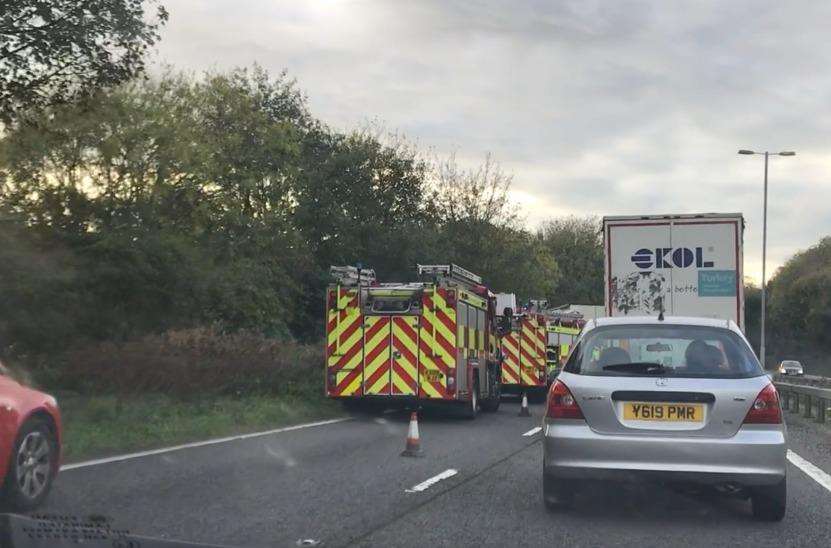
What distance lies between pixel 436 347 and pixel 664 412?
34.5 feet

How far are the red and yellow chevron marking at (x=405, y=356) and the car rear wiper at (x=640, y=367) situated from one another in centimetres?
1022

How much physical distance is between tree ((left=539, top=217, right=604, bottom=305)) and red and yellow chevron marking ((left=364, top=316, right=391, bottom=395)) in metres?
68.0

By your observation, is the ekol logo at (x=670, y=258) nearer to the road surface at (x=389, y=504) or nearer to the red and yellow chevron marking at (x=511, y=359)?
the road surface at (x=389, y=504)

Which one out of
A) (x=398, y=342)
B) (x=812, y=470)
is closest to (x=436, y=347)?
(x=398, y=342)

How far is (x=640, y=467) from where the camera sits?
24.4 ft

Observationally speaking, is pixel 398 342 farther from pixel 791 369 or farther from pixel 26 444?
pixel 791 369

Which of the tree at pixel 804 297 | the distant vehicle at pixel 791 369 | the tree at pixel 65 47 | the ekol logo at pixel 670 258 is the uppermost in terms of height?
the tree at pixel 65 47

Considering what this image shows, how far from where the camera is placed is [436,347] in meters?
17.9

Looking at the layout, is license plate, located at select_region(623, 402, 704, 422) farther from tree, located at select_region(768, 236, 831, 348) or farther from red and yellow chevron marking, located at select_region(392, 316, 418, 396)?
tree, located at select_region(768, 236, 831, 348)

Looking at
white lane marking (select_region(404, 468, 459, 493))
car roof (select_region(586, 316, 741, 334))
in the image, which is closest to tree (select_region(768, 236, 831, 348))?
white lane marking (select_region(404, 468, 459, 493))

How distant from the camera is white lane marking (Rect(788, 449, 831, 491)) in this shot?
10.2m

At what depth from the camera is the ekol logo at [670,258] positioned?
658 inches

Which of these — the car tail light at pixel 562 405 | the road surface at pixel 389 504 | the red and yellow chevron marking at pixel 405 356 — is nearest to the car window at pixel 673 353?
the car tail light at pixel 562 405

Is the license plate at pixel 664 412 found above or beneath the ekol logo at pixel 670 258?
beneath
